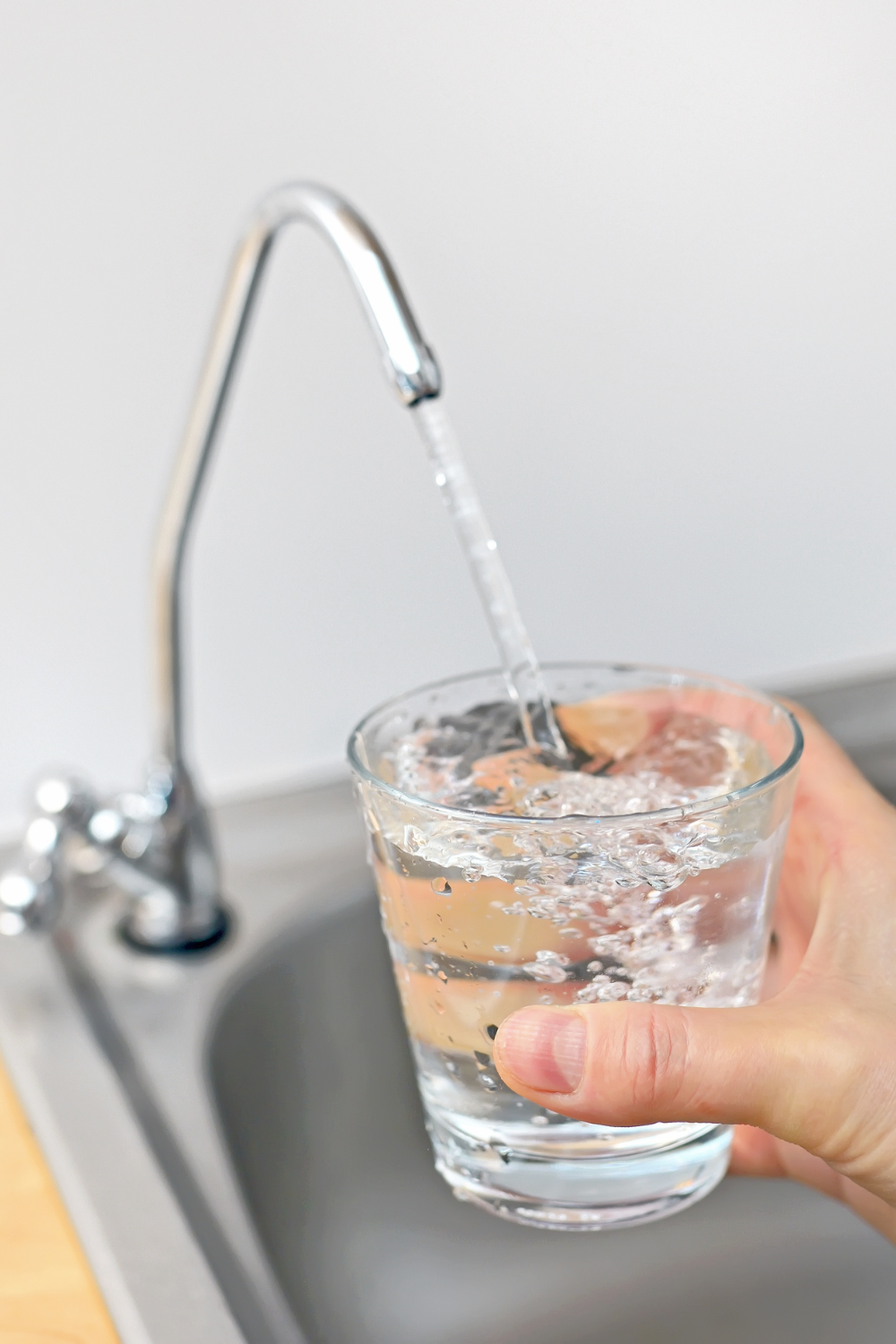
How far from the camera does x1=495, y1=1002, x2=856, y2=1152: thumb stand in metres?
0.40

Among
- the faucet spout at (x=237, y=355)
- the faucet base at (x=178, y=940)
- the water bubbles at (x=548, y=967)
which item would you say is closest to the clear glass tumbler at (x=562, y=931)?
the water bubbles at (x=548, y=967)

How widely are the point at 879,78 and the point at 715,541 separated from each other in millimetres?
368

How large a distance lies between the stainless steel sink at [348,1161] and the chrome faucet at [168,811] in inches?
1.0

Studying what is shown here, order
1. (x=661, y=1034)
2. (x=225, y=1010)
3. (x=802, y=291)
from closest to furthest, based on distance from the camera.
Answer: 1. (x=661, y=1034)
2. (x=225, y=1010)
3. (x=802, y=291)

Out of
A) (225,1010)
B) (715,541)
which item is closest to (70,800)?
(225,1010)

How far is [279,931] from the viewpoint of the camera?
775mm

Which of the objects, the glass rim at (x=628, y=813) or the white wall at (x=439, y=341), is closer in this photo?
the glass rim at (x=628, y=813)

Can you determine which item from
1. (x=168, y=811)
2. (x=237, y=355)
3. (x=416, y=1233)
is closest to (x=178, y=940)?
(x=168, y=811)

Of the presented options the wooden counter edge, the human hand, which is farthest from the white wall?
the human hand

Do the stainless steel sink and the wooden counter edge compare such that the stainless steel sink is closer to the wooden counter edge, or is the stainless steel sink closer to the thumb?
the wooden counter edge

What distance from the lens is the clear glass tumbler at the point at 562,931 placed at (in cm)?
40

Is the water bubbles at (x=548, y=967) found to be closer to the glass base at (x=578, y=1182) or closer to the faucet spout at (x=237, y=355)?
the glass base at (x=578, y=1182)

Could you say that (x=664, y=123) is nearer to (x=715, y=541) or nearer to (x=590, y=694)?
(x=715, y=541)

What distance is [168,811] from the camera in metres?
0.73
